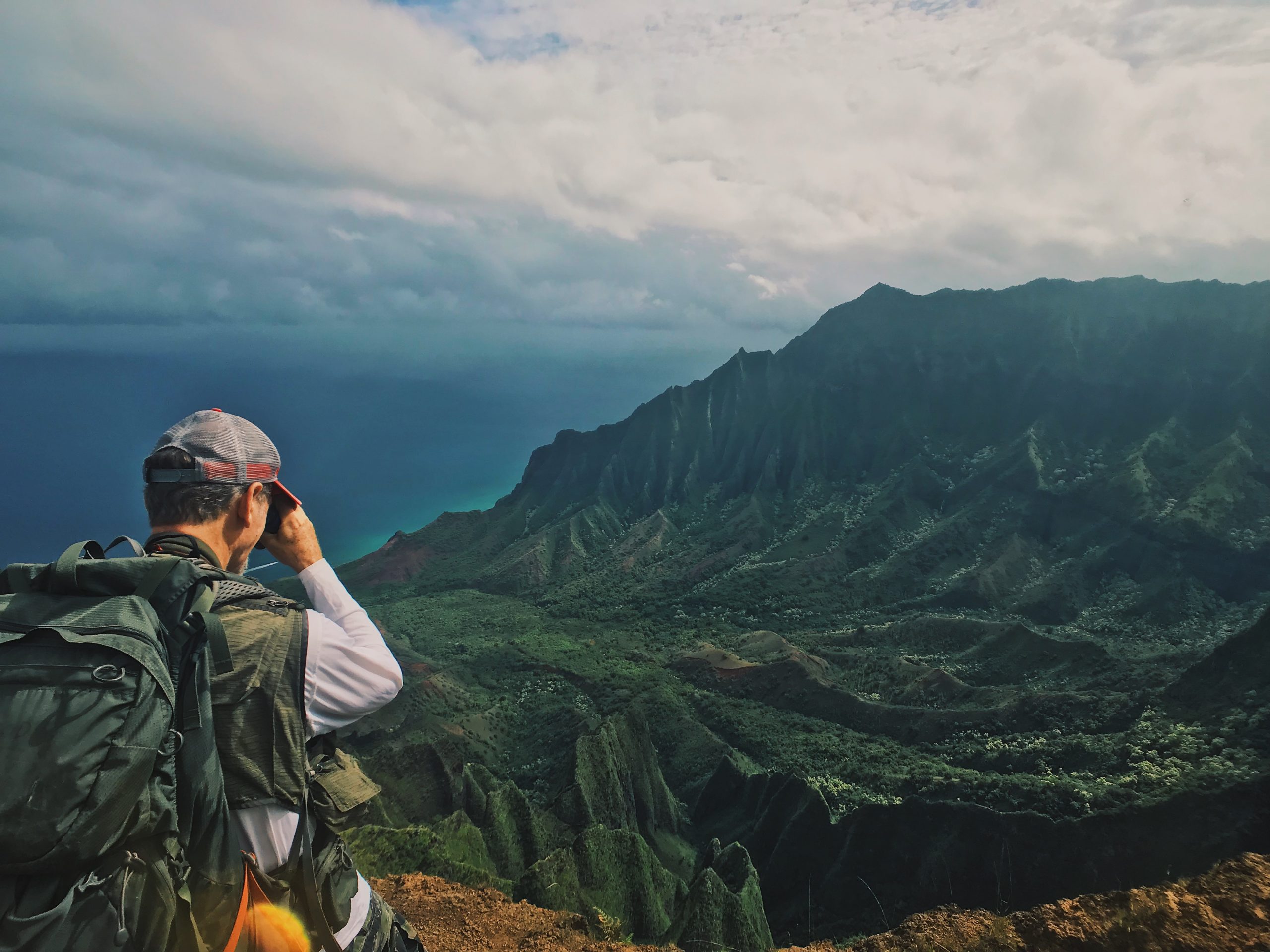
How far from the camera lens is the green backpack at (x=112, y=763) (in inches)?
72.6

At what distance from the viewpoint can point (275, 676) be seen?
233 cm

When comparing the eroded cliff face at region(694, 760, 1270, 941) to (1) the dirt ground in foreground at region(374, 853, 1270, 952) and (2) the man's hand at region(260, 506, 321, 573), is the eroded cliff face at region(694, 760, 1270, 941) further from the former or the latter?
(2) the man's hand at region(260, 506, 321, 573)

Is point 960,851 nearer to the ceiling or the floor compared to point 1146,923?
nearer to the floor

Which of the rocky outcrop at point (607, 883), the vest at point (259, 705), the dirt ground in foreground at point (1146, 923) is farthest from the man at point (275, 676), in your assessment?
the rocky outcrop at point (607, 883)

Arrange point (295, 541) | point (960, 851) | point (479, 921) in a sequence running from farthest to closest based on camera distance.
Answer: point (960, 851)
point (479, 921)
point (295, 541)

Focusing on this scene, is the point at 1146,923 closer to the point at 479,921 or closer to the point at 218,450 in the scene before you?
the point at 479,921

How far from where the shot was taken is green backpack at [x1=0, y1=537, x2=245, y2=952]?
184cm

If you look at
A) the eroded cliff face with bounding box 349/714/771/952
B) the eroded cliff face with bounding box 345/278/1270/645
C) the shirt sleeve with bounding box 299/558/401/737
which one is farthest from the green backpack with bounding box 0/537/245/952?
the eroded cliff face with bounding box 345/278/1270/645

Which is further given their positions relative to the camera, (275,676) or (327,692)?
(327,692)

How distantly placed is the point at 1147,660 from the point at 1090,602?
19828mm

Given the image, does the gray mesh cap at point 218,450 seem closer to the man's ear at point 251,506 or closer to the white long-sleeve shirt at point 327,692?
the man's ear at point 251,506

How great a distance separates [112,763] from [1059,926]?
7134 millimetres

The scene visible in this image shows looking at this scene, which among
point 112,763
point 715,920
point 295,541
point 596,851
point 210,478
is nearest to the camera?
point 112,763

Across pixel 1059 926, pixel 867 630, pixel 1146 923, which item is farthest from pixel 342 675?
pixel 867 630
